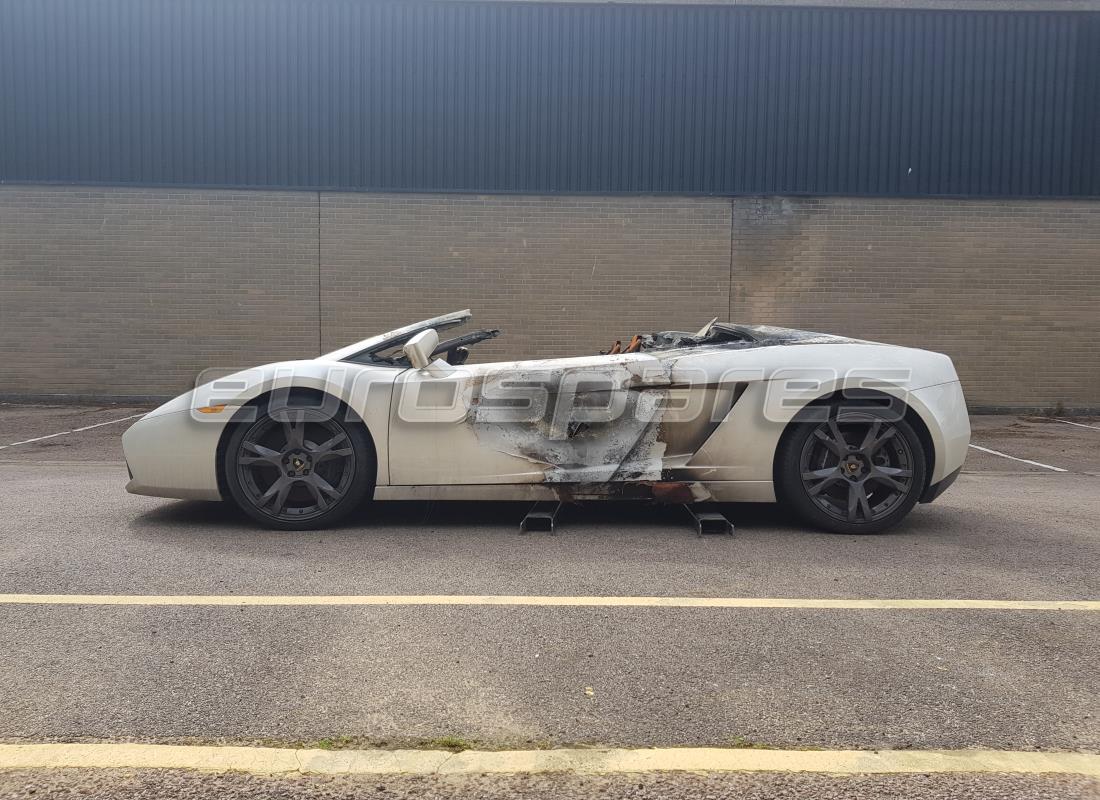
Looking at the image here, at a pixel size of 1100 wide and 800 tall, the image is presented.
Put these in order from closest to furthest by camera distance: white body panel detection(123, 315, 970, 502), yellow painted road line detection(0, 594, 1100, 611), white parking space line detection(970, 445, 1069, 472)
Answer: yellow painted road line detection(0, 594, 1100, 611)
white body panel detection(123, 315, 970, 502)
white parking space line detection(970, 445, 1069, 472)

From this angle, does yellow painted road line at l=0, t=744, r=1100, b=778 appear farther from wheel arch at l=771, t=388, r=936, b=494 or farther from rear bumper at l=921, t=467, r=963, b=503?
rear bumper at l=921, t=467, r=963, b=503

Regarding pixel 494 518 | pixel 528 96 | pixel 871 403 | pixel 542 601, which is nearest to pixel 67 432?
pixel 494 518

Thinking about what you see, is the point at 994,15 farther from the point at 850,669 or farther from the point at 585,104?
the point at 850,669

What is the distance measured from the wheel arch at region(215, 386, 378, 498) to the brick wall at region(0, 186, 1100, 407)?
915 centimetres

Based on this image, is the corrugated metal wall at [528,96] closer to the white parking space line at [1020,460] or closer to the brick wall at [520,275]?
the brick wall at [520,275]

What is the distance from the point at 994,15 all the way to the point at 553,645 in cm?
1483

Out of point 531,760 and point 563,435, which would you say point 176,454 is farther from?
point 531,760

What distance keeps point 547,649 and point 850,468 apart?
2417 mm

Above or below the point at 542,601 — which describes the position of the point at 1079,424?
below

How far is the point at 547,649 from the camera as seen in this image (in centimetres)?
281

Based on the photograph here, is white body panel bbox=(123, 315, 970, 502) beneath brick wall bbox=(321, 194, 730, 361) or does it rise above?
beneath

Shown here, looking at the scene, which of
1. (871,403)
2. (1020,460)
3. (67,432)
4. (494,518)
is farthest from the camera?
(67,432)

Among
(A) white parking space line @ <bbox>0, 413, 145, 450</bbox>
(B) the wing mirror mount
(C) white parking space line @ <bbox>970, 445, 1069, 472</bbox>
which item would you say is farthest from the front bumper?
(C) white parking space line @ <bbox>970, 445, 1069, 472</bbox>

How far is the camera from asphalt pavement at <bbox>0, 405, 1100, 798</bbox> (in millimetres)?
2170
